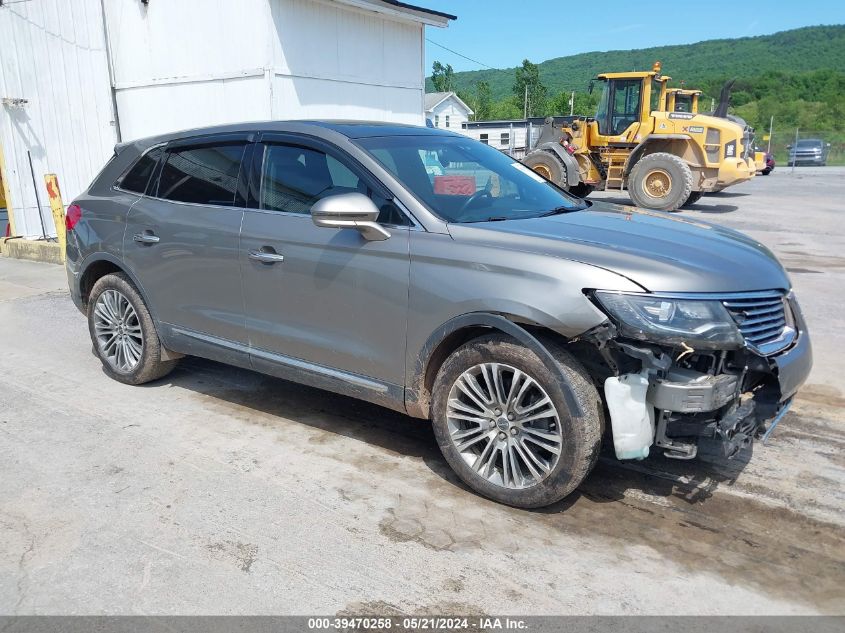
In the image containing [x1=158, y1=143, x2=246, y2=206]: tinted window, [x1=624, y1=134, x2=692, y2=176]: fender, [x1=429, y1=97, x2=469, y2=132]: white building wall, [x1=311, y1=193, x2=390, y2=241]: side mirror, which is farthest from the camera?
[x1=429, y1=97, x2=469, y2=132]: white building wall

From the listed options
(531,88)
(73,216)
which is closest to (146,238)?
(73,216)

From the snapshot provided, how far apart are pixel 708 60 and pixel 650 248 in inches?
5045

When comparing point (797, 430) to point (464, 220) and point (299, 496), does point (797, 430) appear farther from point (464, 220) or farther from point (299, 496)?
point (299, 496)

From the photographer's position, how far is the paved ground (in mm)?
2891

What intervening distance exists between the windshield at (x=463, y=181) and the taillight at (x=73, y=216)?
2.64 meters

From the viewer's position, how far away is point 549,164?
672 inches

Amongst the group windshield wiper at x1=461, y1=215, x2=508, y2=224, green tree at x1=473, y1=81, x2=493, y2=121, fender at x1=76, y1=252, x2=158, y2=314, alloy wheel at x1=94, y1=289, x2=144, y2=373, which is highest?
green tree at x1=473, y1=81, x2=493, y2=121

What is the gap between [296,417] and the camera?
4.72 m

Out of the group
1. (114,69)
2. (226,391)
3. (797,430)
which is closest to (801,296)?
(797,430)

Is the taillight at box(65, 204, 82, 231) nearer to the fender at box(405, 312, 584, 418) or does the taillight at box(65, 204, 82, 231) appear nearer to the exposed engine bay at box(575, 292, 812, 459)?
the fender at box(405, 312, 584, 418)

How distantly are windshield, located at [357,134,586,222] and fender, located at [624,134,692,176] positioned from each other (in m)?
12.9

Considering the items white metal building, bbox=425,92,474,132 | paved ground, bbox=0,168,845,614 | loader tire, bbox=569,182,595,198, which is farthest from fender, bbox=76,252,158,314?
white metal building, bbox=425,92,474,132

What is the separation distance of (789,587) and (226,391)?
12.5 ft

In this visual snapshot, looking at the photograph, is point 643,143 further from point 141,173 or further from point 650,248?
point 650,248
